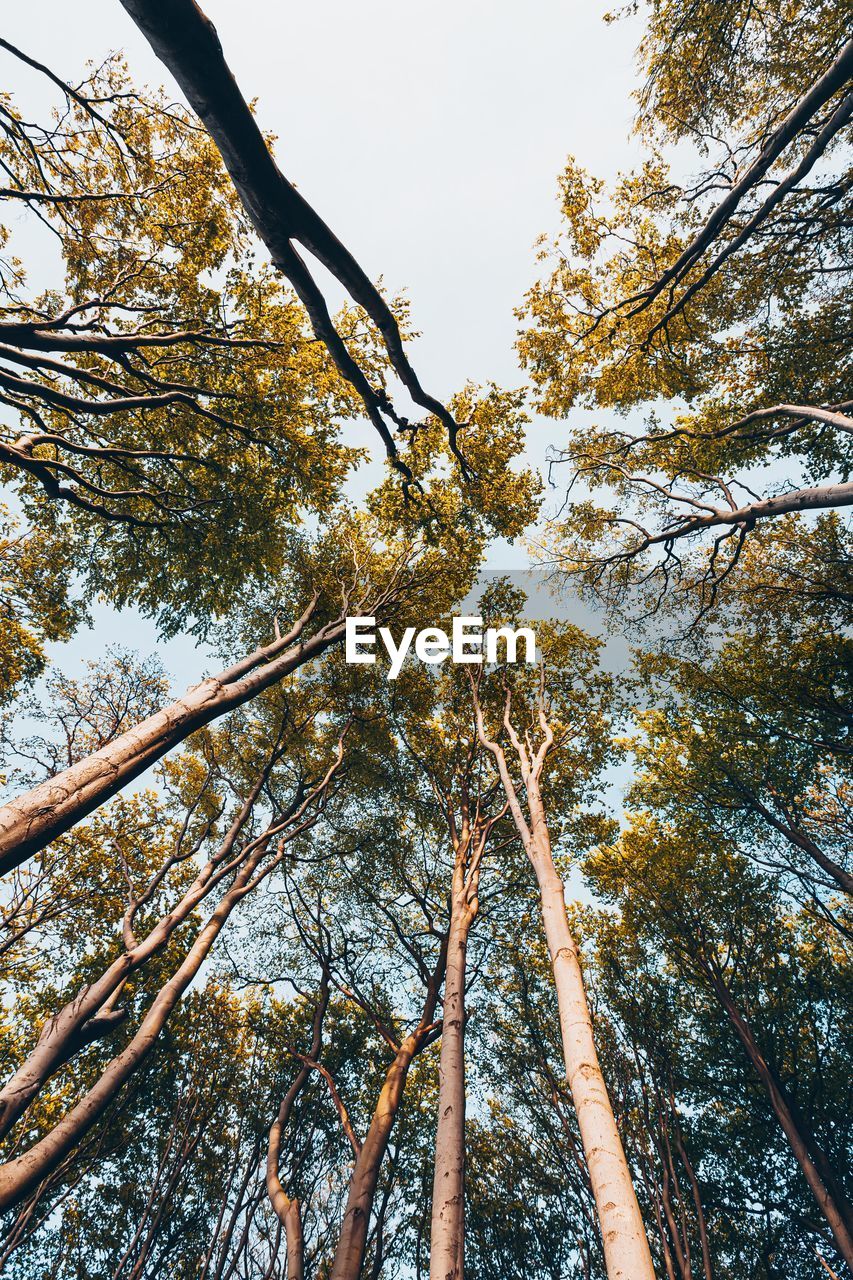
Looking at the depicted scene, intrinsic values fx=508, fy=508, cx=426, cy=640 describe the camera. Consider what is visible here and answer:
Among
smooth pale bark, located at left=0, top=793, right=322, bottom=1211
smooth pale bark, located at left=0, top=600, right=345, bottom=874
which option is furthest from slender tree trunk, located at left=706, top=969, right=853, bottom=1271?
smooth pale bark, located at left=0, top=600, right=345, bottom=874

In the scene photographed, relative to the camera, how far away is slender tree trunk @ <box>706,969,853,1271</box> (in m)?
8.39

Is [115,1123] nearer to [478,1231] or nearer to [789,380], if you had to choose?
[478,1231]

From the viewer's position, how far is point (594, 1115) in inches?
150

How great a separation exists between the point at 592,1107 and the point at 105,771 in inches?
186

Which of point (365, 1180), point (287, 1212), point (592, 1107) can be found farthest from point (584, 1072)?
point (287, 1212)

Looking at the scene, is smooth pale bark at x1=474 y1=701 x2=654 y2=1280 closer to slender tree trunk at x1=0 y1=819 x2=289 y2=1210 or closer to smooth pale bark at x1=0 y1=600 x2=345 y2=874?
smooth pale bark at x1=0 y1=600 x2=345 y2=874

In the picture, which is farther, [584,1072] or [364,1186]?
[364,1186]

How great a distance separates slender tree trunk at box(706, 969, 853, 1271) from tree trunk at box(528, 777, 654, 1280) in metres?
7.95

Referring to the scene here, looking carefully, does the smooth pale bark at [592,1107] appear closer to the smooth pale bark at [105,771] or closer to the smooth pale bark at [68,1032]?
the smooth pale bark at [105,771]

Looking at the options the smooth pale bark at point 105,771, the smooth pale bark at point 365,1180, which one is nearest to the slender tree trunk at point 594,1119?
the smooth pale bark at point 105,771

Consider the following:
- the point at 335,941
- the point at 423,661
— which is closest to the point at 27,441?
the point at 423,661

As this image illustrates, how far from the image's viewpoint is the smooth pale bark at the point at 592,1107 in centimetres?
313

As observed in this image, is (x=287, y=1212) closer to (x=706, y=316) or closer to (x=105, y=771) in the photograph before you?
(x=105, y=771)

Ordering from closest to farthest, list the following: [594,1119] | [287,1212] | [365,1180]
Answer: [594,1119] < [287,1212] < [365,1180]
